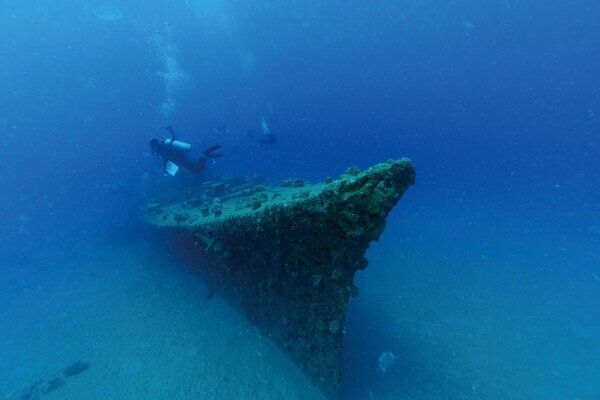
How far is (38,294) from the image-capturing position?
44.0ft

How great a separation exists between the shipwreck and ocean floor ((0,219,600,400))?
2.46 feet

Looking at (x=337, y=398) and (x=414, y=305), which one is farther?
(x=414, y=305)

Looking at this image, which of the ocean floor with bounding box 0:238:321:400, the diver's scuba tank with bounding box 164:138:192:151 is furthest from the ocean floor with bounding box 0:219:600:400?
the diver's scuba tank with bounding box 164:138:192:151

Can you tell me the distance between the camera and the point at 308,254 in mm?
4887

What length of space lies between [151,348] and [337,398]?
463 centimetres

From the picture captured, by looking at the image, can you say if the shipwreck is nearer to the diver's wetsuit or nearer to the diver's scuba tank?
the diver's scuba tank

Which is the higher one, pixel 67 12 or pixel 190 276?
pixel 67 12

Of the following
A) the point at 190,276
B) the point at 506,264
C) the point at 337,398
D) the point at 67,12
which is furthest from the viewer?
the point at 67,12

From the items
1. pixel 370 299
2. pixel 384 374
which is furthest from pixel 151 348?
pixel 370 299

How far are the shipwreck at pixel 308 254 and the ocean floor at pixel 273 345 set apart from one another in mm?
749

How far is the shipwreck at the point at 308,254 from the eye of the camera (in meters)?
4.14

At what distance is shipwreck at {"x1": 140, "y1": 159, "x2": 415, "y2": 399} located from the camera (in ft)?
13.6

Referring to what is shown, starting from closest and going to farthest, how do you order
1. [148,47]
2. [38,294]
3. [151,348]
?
[151,348] < [38,294] < [148,47]

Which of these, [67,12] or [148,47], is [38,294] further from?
[148,47]
